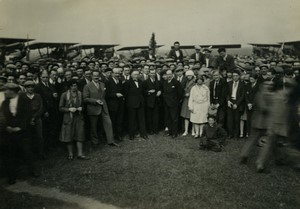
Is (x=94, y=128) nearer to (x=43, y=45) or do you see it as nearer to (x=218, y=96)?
(x=218, y=96)

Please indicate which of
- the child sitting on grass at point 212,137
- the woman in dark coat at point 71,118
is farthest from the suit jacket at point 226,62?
the woman in dark coat at point 71,118

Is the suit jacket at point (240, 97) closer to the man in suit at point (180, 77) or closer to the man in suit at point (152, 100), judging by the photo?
the man in suit at point (180, 77)

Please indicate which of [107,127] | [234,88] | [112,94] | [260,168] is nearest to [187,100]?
[234,88]

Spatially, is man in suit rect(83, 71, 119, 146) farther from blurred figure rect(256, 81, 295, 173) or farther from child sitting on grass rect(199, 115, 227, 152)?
blurred figure rect(256, 81, 295, 173)

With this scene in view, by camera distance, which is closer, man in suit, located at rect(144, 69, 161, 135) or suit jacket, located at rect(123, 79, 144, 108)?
suit jacket, located at rect(123, 79, 144, 108)

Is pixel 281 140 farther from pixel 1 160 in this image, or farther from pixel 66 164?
pixel 1 160

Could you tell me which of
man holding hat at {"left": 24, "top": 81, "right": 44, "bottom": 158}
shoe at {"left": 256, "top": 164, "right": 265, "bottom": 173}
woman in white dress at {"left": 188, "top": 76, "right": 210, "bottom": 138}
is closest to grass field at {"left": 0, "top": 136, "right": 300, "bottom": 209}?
shoe at {"left": 256, "top": 164, "right": 265, "bottom": 173}
